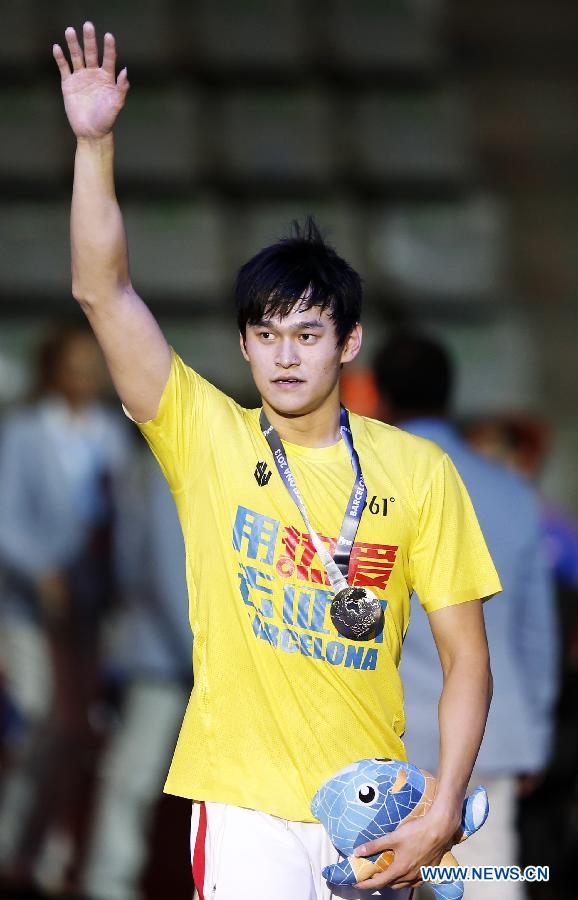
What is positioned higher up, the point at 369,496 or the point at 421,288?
the point at 421,288

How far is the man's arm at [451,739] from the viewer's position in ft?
9.66

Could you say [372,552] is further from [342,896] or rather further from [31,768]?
[31,768]

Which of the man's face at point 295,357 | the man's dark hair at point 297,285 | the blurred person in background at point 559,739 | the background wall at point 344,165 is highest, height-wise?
the background wall at point 344,165

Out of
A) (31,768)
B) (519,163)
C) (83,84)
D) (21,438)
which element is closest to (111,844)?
(31,768)

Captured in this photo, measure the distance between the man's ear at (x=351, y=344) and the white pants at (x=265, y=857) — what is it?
2.96ft

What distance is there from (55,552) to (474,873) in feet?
12.9

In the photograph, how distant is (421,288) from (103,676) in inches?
177

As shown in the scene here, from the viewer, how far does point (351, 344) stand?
3.21 m

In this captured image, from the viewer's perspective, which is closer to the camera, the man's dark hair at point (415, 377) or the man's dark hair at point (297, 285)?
the man's dark hair at point (297, 285)

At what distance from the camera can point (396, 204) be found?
11531 mm

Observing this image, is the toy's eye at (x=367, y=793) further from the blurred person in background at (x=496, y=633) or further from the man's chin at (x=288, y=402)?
the blurred person in background at (x=496, y=633)

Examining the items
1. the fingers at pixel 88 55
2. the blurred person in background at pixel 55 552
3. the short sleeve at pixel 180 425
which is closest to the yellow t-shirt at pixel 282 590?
the short sleeve at pixel 180 425

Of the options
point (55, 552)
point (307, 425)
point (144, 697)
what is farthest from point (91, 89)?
point (55, 552)

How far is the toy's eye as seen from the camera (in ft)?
9.56
